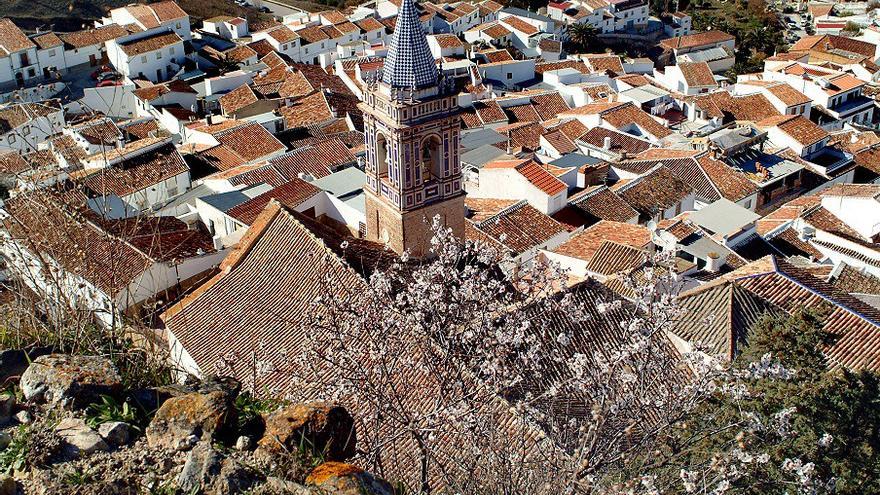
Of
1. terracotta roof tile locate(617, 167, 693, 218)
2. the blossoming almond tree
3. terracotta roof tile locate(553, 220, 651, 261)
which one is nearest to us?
the blossoming almond tree

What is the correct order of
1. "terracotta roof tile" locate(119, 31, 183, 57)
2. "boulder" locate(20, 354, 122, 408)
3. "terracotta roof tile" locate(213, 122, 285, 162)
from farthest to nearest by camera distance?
"terracotta roof tile" locate(119, 31, 183, 57), "terracotta roof tile" locate(213, 122, 285, 162), "boulder" locate(20, 354, 122, 408)

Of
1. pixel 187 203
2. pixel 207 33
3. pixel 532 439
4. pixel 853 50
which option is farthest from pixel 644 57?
pixel 532 439

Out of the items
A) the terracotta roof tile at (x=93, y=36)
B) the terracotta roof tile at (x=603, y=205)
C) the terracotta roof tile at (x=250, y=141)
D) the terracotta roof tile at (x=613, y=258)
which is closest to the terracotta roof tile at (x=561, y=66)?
the terracotta roof tile at (x=250, y=141)

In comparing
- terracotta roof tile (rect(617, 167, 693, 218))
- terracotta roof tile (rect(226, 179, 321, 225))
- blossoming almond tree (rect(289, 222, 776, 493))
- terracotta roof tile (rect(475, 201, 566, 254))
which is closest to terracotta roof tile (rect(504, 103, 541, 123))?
terracotta roof tile (rect(617, 167, 693, 218))

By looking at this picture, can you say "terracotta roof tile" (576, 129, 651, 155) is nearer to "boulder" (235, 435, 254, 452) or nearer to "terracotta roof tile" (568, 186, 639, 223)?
"terracotta roof tile" (568, 186, 639, 223)

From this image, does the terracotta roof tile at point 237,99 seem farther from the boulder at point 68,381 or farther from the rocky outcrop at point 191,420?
the rocky outcrop at point 191,420

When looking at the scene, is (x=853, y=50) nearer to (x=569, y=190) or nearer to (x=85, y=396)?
(x=569, y=190)

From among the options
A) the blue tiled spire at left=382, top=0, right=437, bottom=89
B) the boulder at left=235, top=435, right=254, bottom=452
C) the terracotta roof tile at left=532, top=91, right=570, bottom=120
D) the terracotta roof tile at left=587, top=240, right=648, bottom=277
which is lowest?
the terracotta roof tile at left=532, top=91, right=570, bottom=120
